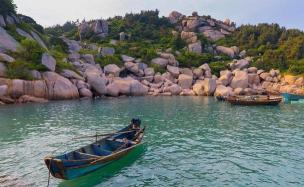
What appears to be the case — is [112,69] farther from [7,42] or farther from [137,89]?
[7,42]

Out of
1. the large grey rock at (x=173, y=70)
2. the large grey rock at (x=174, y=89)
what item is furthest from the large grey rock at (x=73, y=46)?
the large grey rock at (x=174, y=89)

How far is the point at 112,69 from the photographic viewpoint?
8831 centimetres

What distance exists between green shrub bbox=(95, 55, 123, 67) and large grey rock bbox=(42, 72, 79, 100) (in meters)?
24.1

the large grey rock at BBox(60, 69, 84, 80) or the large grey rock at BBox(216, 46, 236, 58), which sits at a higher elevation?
the large grey rock at BBox(216, 46, 236, 58)

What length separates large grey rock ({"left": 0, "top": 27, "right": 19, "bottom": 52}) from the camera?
2717 inches

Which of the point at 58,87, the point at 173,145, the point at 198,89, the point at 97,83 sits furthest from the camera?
the point at 198,89

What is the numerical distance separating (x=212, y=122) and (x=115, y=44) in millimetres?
77157

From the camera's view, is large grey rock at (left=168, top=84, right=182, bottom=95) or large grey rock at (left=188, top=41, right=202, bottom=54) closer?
large grey rock at (left=168, top=84, right=182, bottom=95)

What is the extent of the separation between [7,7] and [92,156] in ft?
224

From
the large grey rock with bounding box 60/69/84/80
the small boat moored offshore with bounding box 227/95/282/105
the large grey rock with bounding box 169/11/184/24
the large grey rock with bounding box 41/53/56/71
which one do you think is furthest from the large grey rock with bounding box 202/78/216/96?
the large grey rock with bounding box 169/11/184/24

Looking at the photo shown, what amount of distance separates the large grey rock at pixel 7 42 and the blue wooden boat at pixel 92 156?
49.1m

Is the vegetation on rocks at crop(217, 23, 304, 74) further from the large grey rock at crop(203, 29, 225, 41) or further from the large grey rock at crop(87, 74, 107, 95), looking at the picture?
the large grey rock at crop(87, 74, 107, 95)

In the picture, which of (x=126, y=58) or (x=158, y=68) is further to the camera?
(x=126, y=58)

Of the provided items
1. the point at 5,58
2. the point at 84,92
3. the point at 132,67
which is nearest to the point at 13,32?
the point at 5,58
